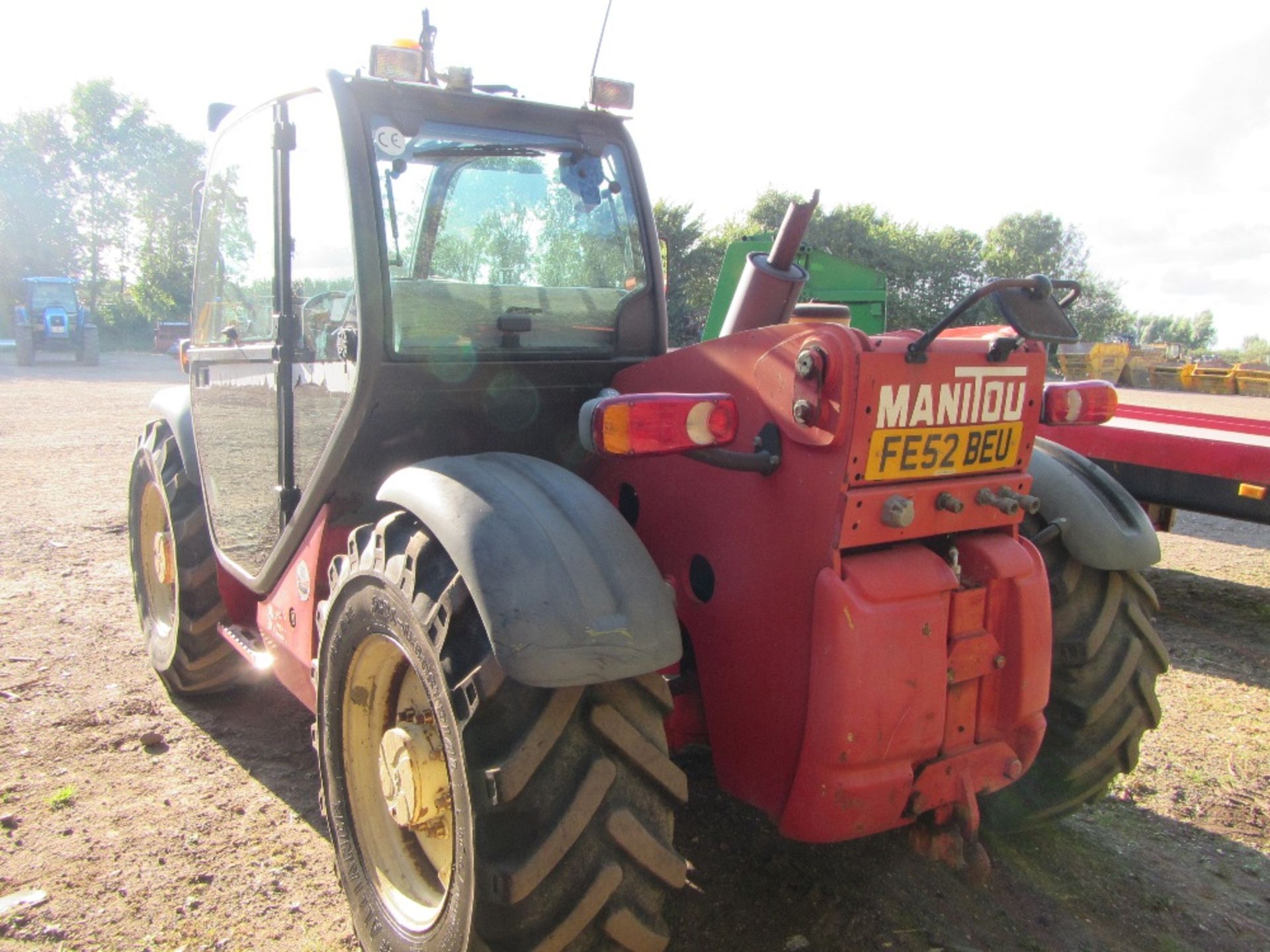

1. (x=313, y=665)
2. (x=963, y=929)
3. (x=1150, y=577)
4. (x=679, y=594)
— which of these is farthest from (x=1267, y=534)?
(x=313, y=665)

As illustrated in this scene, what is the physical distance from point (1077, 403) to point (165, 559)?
3.60 m

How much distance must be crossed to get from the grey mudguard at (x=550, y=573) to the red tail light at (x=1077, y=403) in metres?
1.20

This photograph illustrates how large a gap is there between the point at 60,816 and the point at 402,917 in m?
1.56

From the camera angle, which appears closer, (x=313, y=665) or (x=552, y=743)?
(x=552, y=743)

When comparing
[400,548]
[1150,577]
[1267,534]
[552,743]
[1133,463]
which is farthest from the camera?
[1267,534]

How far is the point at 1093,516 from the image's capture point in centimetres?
272

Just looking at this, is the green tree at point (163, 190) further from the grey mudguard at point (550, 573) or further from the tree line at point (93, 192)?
the grey mudguard at point (550, 573)

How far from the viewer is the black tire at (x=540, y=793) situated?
1.83m

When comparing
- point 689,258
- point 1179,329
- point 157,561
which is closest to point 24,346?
point 689,258

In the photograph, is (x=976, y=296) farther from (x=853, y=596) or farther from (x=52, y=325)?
(x=52, y=325)

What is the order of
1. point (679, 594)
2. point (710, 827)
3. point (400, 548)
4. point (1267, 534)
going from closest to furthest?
point (400, 548), point (679, 594), point (710, 827), point (1267, 534)

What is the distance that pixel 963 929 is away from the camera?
2.55 meters

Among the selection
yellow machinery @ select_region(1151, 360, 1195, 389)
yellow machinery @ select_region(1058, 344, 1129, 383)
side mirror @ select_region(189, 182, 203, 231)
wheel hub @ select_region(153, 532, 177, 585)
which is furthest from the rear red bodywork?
yellow machinery @ select_region(1151, 360, 1195, 389)

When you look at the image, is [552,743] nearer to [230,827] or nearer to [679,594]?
[679,594]
